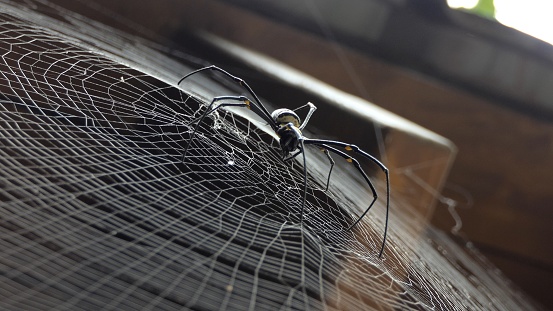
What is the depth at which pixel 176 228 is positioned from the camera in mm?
395

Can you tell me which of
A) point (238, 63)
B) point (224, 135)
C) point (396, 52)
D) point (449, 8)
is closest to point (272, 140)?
point (224, 135)

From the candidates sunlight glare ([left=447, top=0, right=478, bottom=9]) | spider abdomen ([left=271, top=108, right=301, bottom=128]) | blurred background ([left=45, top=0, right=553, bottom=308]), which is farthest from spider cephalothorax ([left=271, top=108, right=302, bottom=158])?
sunlight glare ([left=447, top=0, right=478, bottom=9])

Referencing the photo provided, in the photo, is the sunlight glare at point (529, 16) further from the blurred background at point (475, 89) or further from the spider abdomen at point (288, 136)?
the spider abdomen at point (288, 136)

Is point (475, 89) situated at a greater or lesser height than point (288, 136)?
greater

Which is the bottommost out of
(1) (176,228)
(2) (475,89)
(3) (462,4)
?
(1) (176,228)

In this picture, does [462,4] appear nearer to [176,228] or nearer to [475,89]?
[475,89]

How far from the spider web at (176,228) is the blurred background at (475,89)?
Result: 0.57 meters

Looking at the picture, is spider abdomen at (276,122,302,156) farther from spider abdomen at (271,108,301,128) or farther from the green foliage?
the green foliage

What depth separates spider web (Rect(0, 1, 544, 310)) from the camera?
0.32 metres

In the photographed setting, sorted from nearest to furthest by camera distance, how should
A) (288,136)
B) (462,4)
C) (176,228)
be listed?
(176,228)
(288,136)
(462,4)

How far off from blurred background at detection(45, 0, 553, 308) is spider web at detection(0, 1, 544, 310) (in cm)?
57

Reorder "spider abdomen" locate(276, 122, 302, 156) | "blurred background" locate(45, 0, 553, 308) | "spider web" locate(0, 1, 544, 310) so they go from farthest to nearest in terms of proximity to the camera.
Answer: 1. "blurred background" locate(45, 0, 553, 308)
2. "spider abdomen" locate(276, 122, 302, 156)
3. "spider web" locate(0, 1, 544, 310)

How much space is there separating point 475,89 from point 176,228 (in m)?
1.07

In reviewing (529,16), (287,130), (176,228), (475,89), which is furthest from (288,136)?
(529,16)
